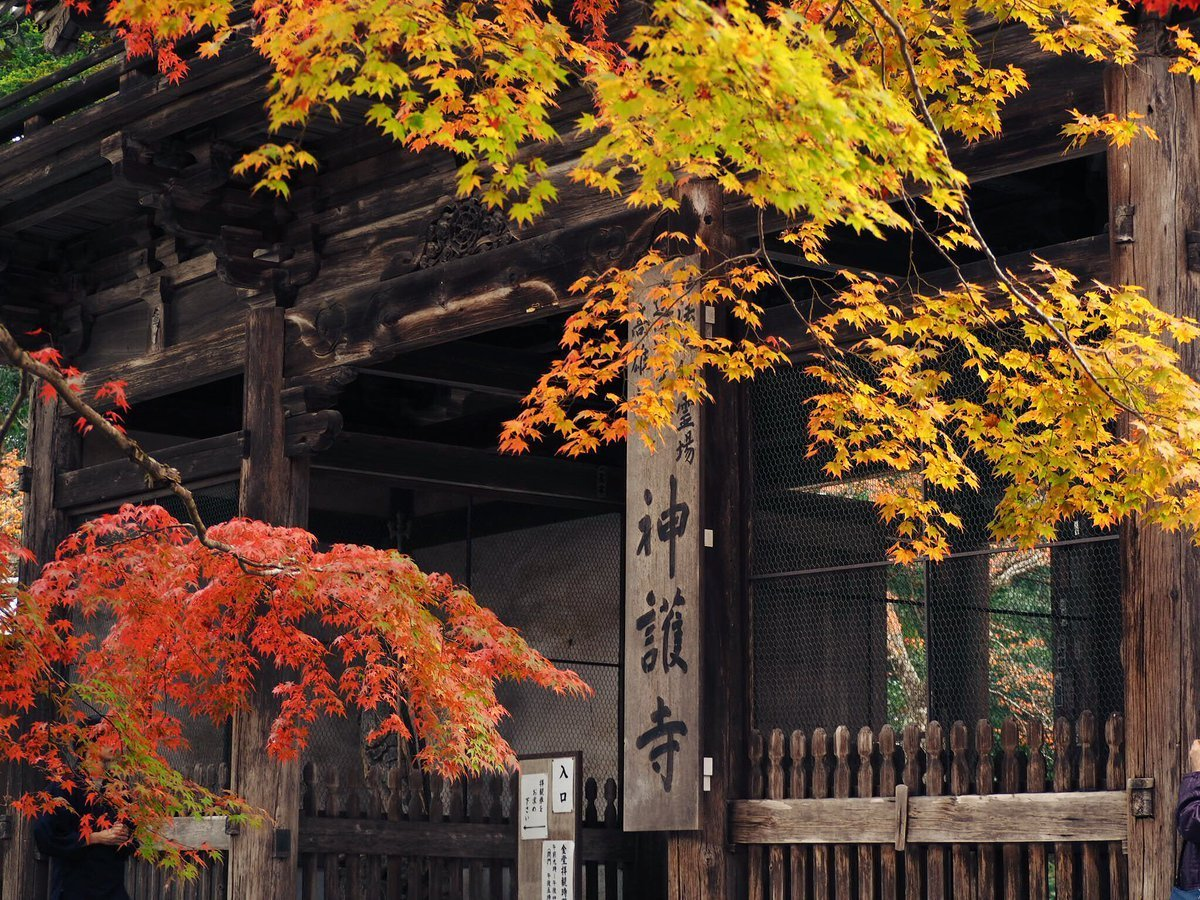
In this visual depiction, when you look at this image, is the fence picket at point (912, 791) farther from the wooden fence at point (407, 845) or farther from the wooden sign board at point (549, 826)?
the wooden fence at point (407, 845)

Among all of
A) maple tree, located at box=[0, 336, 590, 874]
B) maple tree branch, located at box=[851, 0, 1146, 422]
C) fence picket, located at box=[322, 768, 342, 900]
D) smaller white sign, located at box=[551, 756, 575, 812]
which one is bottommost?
fence picket, located at box=[322, 768, 342, 900]

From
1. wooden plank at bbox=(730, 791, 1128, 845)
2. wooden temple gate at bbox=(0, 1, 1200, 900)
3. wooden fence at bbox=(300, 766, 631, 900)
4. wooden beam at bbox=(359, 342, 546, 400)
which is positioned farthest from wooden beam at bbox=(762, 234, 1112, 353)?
wooden fence at bbox=(300, 766, 631, 900)

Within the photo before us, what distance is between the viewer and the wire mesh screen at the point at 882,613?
382 inches

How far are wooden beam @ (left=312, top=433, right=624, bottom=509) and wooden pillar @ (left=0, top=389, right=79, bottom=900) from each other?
8.59ft

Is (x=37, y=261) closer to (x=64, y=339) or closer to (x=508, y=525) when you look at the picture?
(x=64, y=339)

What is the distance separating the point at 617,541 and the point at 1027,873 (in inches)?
278

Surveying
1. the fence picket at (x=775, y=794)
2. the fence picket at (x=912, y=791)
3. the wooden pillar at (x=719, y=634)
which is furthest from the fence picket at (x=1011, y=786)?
the wooden pillar at (x=719, y=634)

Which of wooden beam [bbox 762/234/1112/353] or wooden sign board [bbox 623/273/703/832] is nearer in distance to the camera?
wooden beam [bbox 762/234/1112/353]

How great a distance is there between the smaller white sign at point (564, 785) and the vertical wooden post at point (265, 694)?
232 centimetres

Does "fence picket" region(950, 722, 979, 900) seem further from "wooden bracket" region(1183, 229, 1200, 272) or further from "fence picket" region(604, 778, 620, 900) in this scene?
"fence picket" region(604, 778, 620, 900)

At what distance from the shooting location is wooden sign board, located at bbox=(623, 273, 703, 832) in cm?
966

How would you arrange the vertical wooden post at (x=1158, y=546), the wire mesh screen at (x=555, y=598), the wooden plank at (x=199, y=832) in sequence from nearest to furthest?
the vertical wooden post at (x=1158, y=546) < the wooden plank at (x=199, y=832) < the wire mesh screen at (x=555, y=598)

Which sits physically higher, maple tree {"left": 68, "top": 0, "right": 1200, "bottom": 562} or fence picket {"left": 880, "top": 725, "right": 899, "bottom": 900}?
maple tree {"left": 68, "top": 0, "right": 1200, "bottom": 562}

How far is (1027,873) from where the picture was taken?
891 cm
